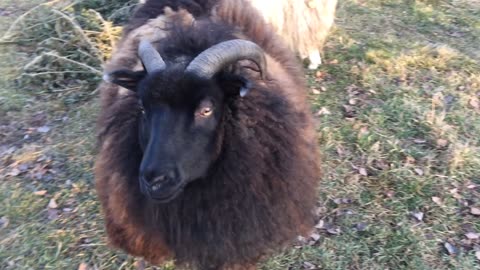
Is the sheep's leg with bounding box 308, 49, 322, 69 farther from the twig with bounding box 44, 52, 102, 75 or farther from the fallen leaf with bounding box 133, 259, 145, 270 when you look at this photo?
the fallen leaf with bounding box 133, 259, 145, 270

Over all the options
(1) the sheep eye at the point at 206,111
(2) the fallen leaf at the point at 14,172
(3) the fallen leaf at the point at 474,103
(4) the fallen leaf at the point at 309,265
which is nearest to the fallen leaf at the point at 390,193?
(4) the fallen leaf at the point at 309,265

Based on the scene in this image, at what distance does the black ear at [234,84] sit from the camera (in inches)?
116

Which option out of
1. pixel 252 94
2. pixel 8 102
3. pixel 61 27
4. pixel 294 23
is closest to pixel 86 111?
pixel 8 102

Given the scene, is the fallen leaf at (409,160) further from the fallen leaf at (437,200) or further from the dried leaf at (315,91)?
the dried leaf at (315,91)

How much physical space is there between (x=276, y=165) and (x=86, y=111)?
3.24 m

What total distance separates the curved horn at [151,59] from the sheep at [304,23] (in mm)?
2612

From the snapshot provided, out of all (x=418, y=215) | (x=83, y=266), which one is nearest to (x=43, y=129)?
(x=83, y=266)

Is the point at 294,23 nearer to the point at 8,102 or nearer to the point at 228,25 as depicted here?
the point at 228,25

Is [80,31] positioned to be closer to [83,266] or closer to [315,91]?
[315,91]

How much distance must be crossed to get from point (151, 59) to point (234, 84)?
496 mm

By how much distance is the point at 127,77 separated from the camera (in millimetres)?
3166

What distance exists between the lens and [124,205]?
353 centimetres

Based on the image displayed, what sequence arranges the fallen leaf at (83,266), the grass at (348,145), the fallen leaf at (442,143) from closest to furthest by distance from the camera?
the fallen leaf at (83,266) < the grass at (348,145) < the fallen leaf at (442,143)

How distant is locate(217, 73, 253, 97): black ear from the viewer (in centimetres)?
294
